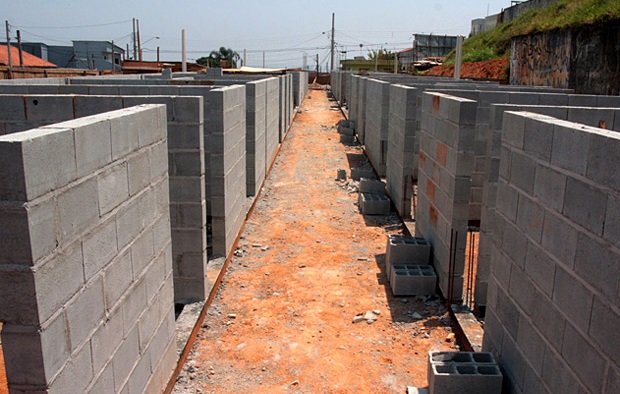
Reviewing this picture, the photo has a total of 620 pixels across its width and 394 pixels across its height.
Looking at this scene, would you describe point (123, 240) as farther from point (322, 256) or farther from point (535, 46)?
point (535, 46)

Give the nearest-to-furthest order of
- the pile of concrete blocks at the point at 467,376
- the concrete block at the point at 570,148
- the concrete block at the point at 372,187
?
the concrete block at the point at 570,148, the pile of concrete blocks at the point at 467,376, the concrete block at the point at 372,187

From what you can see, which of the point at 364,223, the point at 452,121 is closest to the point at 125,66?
the point at 364,223

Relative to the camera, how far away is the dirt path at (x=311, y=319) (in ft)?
16.5

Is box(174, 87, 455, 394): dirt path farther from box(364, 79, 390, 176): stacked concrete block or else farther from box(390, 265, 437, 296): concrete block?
box(364, 79, 390, 176): stacked concrete block

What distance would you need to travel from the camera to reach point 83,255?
9.63 feet

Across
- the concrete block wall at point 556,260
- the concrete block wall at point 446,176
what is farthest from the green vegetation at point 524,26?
the concrete block wall at point 556,260

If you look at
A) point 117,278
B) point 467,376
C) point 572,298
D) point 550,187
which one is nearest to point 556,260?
point 572,298

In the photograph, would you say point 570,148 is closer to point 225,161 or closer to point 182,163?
point 182,163

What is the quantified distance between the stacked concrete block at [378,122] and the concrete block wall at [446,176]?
4.67m

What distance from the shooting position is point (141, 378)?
12.8 feet

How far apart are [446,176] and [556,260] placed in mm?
3122

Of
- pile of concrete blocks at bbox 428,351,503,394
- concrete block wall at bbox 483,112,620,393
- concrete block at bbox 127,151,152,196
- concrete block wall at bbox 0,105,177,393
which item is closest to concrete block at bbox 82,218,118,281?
concrete block wall at bbox 0,105,177,393

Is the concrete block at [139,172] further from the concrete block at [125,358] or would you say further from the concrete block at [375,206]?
the concrete block at [375,206]

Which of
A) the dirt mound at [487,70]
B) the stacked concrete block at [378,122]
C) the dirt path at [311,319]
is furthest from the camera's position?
the dirt mound at [487,70]
